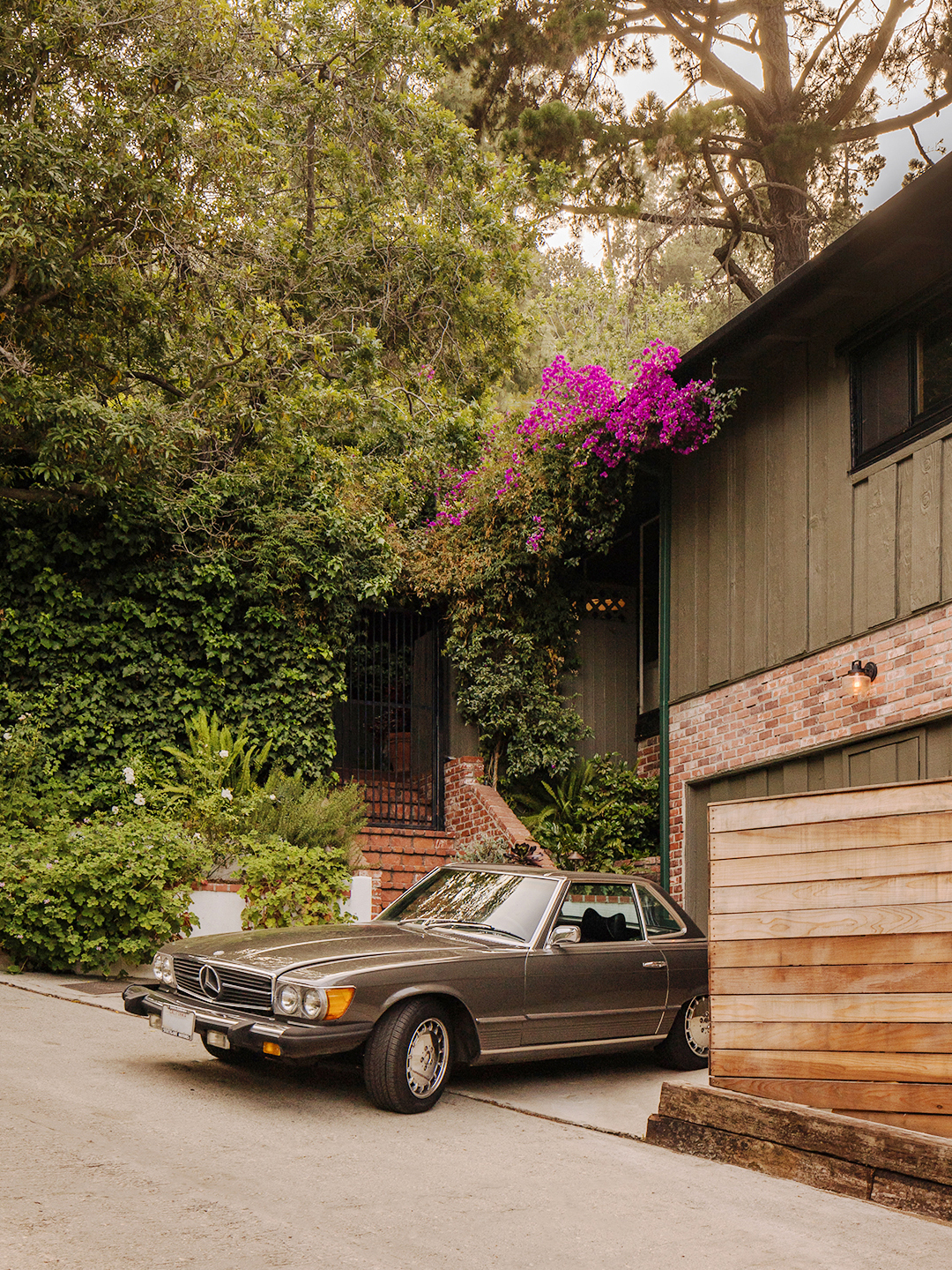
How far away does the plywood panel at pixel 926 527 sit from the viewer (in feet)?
27.5

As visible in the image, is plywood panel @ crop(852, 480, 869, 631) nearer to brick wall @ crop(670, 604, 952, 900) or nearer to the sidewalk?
brick wall @ crop(670, 604, 952, 900)

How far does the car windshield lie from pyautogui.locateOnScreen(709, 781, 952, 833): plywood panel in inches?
64.2

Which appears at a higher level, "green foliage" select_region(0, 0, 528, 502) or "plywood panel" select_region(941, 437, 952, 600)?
"green foliage" select_region(0, 0, 528, 502)

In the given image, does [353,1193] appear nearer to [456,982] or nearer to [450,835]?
[456,982]

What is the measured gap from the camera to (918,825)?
489 cm

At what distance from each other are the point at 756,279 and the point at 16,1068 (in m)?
22.4

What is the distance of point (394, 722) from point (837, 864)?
376 inches

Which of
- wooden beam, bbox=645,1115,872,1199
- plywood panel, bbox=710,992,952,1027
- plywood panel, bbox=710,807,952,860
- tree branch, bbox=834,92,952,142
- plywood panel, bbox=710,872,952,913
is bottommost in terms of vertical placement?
wooden beam, bbox=645,1115,872,1199

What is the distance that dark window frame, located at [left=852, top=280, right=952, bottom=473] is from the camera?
334 inches

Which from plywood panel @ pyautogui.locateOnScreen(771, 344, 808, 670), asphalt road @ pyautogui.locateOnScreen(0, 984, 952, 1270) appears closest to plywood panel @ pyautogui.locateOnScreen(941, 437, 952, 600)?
plywood panel @ pyautogui.locateOnScreen(771, 344, 808, 670)

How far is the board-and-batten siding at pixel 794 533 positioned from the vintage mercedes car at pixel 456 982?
10.3ft

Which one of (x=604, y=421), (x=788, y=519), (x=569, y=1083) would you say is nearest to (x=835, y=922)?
(x=569, y=1083)


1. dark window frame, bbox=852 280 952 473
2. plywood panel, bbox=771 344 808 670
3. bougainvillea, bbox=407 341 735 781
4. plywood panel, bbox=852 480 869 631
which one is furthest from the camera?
bougainvillea, bbox=407 341 735 781

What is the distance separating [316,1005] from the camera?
5625 mm
